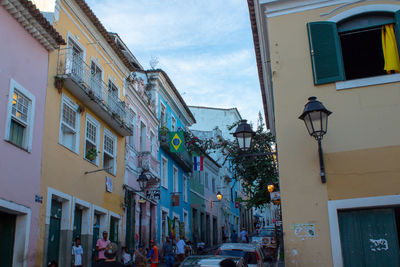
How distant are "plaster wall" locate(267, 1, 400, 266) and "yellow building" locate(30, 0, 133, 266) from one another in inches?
307

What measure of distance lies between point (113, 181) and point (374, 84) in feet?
40.4

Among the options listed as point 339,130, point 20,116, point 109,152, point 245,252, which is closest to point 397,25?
point 339,130

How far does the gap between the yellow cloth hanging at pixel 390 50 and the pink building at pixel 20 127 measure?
29.7 ft

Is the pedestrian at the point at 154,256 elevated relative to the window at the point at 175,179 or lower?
lower

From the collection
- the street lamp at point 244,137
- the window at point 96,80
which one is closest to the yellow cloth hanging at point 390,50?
the street lamp at point 244,137

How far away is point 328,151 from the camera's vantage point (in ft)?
28.2

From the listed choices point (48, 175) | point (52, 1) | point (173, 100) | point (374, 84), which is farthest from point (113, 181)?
point (374, 84)

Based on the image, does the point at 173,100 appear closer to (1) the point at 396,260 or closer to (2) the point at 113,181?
(2) the point at 113,181

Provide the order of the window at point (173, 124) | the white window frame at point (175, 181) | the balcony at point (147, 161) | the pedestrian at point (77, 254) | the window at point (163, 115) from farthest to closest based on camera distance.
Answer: the window at point (173, 124) < the white window frame at point (175, 181) < the window at point (163, 115) < the balcony at point (147, 161) < the pedestrian at point (77, 254)

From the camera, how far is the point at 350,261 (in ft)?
26.6

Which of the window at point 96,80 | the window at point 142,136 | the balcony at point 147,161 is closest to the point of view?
the window at point 96,80

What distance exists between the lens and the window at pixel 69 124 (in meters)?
15.1

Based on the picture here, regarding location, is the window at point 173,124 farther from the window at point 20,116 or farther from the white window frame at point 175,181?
the window at point 20,116

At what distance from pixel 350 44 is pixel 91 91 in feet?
30.9
